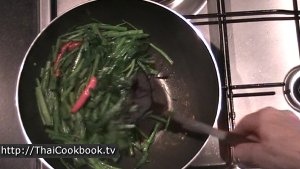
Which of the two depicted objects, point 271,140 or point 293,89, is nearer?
point 271,140

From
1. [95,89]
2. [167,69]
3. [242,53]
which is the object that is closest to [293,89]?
[242,53]

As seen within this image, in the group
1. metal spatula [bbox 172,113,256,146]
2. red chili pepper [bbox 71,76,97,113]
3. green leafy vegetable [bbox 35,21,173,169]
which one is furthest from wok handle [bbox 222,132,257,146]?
red chili pepper [bbox 71,76,97,113]

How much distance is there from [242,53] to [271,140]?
0.81 feet

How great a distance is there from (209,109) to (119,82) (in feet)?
0.66

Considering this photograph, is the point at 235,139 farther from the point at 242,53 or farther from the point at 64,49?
the point at 64,49

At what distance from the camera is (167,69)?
92 cm

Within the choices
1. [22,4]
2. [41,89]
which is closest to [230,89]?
[41,89]

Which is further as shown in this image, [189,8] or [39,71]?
[189,8]

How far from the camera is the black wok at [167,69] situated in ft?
2.63

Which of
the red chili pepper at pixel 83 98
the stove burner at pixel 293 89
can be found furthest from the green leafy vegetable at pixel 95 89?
the stove burner at pixel 293 89

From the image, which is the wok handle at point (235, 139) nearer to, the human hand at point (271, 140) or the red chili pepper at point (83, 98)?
the human hand at point (271, 140)

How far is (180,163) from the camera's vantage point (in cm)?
83

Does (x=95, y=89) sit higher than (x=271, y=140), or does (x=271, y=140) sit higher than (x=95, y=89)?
(x=95, y=89)

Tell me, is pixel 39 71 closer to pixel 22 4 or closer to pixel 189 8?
pixel 22 4
